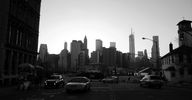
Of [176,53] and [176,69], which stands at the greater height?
[176,53]

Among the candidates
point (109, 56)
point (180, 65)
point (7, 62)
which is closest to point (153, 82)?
point (180, 65)

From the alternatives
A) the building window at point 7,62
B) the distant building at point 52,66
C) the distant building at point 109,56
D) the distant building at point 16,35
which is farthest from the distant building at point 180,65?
the distant building at point 109,56

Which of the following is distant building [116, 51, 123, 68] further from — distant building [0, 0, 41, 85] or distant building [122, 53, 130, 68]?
distant building [0, 0, 41, 85]

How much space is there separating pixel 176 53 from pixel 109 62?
134 metres

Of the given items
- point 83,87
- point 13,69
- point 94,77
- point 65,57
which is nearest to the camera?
point 83,87

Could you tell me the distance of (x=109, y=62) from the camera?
583ft

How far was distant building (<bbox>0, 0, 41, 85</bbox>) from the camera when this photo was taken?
1150 inches

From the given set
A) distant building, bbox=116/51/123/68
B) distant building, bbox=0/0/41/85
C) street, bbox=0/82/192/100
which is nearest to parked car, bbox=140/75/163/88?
street, bbox=0/82/192/100

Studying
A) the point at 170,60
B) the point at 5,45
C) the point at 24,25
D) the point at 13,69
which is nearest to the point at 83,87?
the point at 5,45

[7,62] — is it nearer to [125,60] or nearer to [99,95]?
[99,95]

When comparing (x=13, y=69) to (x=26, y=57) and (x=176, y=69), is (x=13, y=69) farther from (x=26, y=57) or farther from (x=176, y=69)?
(x=176, y=69)

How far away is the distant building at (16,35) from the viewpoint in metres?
29.2

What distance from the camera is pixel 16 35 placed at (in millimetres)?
33844

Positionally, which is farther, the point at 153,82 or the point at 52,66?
the point at 52,66
